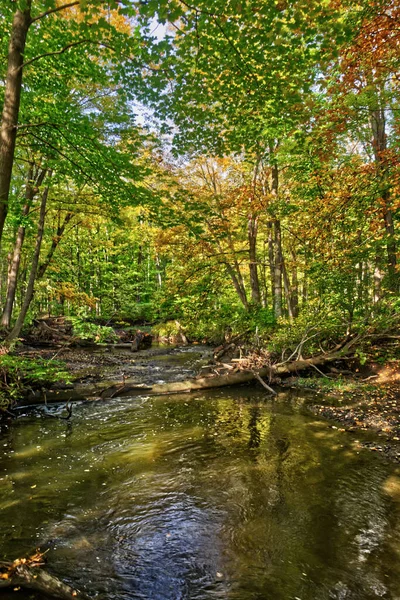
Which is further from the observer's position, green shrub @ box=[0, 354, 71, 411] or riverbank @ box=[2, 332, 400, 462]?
riverbank @ box=[2, 332, 400, 462]

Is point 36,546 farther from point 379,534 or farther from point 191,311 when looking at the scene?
point 191,311

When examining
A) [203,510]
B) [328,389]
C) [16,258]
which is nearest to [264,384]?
[328,389]

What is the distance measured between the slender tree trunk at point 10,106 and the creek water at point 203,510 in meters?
4.70

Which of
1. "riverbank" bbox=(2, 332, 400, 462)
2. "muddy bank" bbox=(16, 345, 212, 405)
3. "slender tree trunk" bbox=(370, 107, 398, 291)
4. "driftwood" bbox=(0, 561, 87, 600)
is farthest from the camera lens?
"slender tree trunk" bbox=(370, 107, 398, 291)

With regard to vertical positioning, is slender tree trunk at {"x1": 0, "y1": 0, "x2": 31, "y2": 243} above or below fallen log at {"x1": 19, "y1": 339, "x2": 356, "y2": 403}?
above

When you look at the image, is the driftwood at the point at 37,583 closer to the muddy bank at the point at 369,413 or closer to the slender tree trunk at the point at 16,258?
the muddy bank at the point at 369,413

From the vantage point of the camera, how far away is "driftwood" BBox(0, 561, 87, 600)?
10.8ft

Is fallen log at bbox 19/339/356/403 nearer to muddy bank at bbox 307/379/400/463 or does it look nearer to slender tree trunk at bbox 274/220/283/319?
muddy bank at bbox 307/379/400/463

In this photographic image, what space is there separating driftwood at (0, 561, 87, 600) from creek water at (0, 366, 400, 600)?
0.57 feet

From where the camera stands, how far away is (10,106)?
5.82 meters

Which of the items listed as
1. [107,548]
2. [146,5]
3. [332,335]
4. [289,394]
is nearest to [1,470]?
[107,548]

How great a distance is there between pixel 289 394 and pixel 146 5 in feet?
37.1

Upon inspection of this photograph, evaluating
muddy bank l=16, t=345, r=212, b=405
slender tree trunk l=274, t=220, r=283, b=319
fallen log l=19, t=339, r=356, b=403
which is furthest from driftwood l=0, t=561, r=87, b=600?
slender tree trunk l=274, t=220, r=283, b=319

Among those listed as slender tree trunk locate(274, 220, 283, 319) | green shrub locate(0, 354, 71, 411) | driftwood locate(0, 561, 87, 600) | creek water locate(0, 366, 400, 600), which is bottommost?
creek water locate(0, 366, 400, 600)
